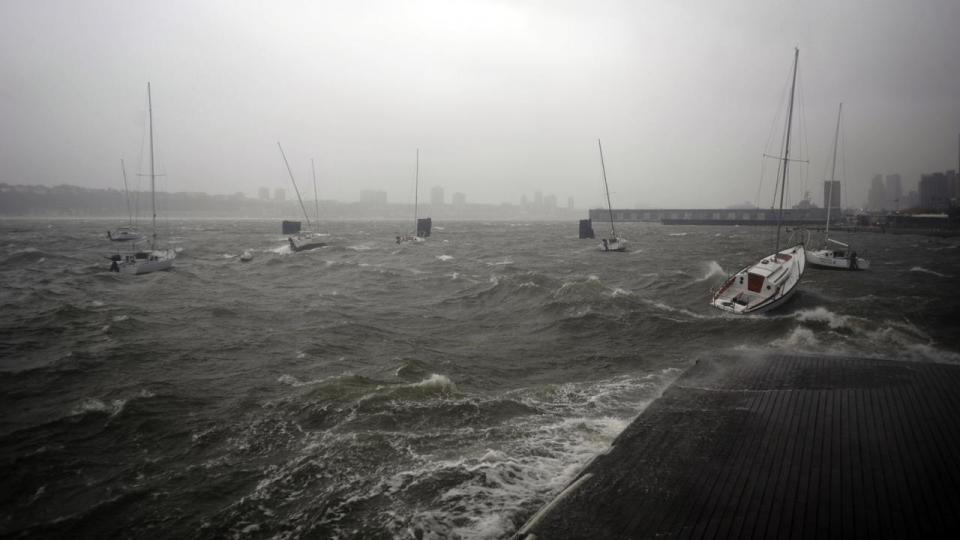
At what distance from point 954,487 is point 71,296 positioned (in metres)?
38.7

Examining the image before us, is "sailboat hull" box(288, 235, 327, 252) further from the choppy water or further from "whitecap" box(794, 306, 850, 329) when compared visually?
"whitecap" box(794, 306, 850, 329)

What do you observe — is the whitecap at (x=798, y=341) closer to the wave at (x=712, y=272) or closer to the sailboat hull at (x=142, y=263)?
the wave at (x=712, y=272)

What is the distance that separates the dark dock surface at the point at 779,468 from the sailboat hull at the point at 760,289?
11.1 m

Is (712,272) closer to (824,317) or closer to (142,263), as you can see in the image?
(824,317)

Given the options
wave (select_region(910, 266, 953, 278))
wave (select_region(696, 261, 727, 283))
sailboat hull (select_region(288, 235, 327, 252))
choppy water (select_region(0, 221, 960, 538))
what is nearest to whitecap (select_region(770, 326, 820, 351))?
choppy water (select_region(0, 221, 960, 538))

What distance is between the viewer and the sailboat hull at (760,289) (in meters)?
23.5

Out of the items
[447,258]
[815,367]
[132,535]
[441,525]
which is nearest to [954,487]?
[815,367]

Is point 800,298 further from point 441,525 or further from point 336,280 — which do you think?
point 336,280

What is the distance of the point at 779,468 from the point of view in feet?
26.7

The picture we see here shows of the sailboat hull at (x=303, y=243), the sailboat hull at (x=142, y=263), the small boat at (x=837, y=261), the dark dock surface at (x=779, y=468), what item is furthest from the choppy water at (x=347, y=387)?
the sailboat hull at (x=303, y=243)

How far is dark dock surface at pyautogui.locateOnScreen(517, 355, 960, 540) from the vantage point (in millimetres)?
6719

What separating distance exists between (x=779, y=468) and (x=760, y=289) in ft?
65.4

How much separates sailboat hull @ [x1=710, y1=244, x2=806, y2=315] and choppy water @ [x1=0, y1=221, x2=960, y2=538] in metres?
1.16

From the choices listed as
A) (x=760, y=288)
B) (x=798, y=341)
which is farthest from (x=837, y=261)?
(x=798, y=341)
